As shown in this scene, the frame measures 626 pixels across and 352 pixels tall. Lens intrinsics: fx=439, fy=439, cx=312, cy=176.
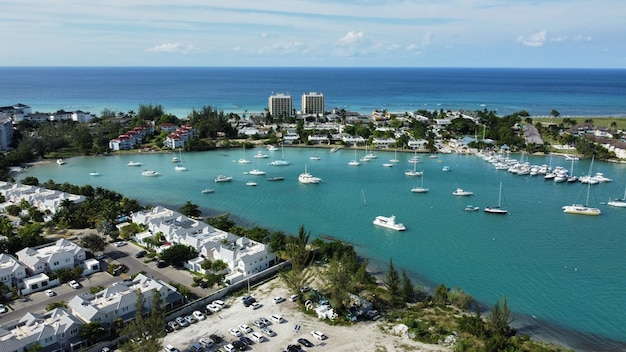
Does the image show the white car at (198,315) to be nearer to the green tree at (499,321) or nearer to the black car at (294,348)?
the black car at (294,348)

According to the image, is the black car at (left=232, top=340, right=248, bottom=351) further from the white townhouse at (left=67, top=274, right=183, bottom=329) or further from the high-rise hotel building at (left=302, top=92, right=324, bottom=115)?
the high-rise hotel building at (left=302, top=92, right=324, bottom=115)

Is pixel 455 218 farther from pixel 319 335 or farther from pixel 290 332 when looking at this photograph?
pixel 290 332

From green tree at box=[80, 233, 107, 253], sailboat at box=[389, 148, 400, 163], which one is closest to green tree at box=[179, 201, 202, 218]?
green tree at box=[80, 233, 107, 253]

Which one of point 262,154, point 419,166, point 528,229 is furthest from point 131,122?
point 528,229

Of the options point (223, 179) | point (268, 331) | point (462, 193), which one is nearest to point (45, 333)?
point (268, 331)

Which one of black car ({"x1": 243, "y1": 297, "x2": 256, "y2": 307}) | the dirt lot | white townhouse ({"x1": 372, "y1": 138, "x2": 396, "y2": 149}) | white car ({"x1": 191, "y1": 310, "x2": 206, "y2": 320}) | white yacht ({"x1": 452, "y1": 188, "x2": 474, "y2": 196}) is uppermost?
white townhouse ({"x1": 372, "y1": 138, "x2": 396, "y2": 149})

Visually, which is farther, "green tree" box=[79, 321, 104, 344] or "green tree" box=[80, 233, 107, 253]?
"green tree" box=[80, 233, 107, 253]

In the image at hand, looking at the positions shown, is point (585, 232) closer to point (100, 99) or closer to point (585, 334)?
point (585, 334)
